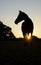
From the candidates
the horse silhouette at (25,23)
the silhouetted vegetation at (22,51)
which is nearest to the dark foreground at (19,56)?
the silhouetted vegetation at (22,51)

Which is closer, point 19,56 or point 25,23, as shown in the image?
point 19,56

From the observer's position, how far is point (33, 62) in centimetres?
829

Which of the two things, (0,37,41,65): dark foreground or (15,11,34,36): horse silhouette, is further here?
(15,11,34,36): horse silhouette

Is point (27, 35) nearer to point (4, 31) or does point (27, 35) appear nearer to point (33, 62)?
point (33, 62)

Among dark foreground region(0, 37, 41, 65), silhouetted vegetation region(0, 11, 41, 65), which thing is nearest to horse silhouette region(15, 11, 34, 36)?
silhouetted vegetation region(0, 11, 41, 65)

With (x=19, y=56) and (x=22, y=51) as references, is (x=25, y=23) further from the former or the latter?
(x=19, y=56)

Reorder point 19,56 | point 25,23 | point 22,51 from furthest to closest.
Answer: point 25,23 → point 22,51 → point 19,56

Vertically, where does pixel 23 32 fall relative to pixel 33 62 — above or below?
above

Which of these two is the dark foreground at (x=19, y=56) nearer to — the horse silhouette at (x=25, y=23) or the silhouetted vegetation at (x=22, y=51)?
the silhouetted vegetation at (x=22, y=51)

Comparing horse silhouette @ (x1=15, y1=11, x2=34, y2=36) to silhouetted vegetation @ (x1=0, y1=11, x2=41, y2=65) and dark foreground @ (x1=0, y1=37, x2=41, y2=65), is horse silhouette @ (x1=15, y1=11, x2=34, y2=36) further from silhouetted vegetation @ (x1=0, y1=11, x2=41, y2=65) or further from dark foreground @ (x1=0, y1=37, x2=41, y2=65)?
dark foreground @ (x1=0, y1=37, x2=41, y2=65)

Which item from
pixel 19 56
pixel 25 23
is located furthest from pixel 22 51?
pixel 25 23

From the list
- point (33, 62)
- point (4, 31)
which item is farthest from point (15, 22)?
point (4, 31)

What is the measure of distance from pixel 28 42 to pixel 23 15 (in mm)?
A: 1633

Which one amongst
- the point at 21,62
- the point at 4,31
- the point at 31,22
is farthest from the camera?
the point at 4,31
